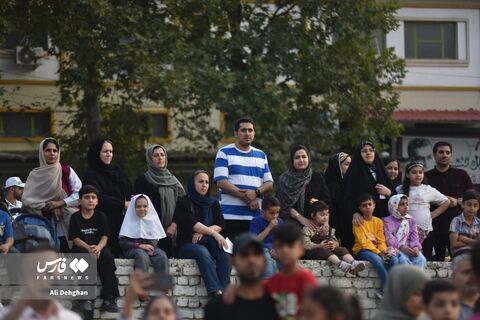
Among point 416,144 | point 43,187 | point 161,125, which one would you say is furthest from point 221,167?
point 416,144

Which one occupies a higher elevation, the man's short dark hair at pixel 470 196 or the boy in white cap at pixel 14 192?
the boy in white cap at pixel 14 192

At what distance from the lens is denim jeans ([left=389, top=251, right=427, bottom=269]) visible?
49.5 feet

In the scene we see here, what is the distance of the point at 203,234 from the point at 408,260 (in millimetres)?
2485

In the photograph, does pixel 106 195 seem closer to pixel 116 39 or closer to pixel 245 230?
pixel 245 230

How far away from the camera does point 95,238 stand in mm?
14227

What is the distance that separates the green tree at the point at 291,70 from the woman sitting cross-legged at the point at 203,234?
33.9ft

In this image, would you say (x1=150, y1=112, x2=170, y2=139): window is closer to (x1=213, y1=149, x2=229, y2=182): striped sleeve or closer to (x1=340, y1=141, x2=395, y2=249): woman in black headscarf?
(x1=340, y1=141, x2=395, y2=249): woman in black headscarf

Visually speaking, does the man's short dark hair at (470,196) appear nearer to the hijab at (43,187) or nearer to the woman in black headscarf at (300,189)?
the woman in black headscarf at (300,189)

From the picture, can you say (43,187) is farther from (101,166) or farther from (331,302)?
(331,302)

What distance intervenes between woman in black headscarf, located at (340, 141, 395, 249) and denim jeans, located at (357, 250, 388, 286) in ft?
1.58

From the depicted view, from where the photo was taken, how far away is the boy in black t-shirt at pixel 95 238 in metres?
14.0

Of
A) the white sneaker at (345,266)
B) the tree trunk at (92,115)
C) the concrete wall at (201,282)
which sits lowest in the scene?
the concrete wall at (201,282)

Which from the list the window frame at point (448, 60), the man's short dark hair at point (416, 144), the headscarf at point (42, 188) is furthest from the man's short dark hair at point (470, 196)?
the window frame at point (448, 60)

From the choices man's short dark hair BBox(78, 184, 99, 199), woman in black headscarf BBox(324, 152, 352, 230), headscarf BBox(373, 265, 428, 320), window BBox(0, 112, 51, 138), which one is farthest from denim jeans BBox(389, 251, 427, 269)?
window BBox(0, 112, 51, 138)
